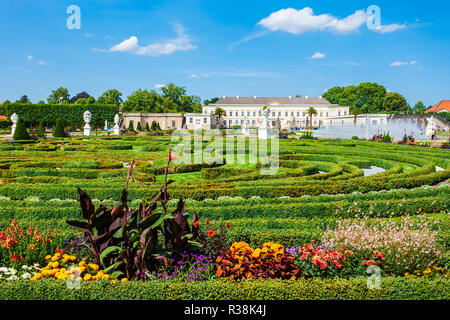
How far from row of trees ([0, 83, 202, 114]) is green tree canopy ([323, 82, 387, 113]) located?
1595 inches

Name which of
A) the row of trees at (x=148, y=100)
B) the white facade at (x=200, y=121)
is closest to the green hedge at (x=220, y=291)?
the white facade at (x=200, y=121)

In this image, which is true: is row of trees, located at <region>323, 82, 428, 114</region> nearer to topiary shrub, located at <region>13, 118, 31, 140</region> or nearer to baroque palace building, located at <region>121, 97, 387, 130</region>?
baroque palace building, located at <region>121, 97, 387, 130</region>

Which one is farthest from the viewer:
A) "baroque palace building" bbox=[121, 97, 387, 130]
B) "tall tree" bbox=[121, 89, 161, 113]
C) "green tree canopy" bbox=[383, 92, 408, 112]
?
"green tree canopy" bbox=[383, 92, 408, 112]

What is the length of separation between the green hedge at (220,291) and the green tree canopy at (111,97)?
74.8m

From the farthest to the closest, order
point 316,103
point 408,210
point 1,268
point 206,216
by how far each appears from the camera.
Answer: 1. point 316,103
2. point 408,210
3. point 206,216
4. point 1,268

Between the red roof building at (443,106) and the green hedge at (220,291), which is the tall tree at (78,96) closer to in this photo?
the red roof building at (443,106)

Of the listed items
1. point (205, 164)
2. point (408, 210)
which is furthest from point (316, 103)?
point (408, 210)

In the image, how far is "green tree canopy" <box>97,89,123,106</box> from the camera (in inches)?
2923

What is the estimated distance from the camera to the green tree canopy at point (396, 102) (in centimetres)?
8594

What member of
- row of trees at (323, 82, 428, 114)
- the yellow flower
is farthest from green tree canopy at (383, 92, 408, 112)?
the yellow flower
